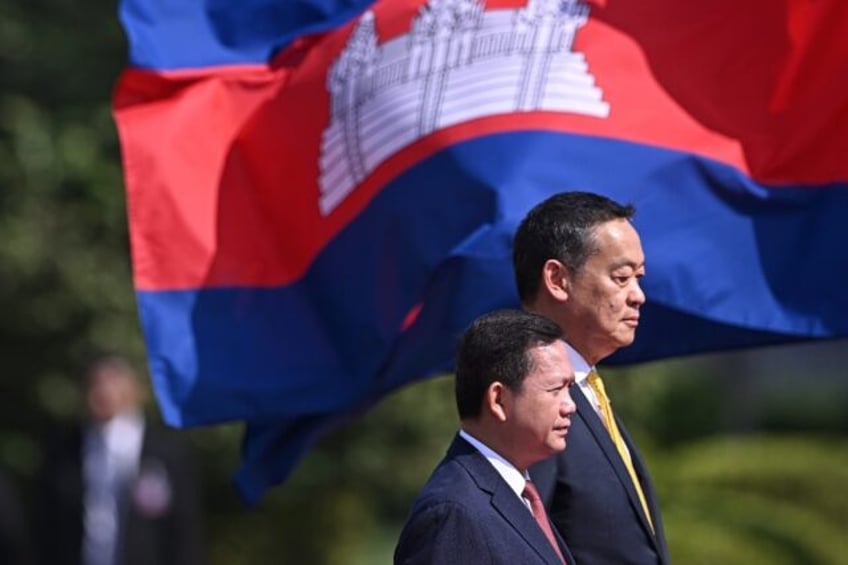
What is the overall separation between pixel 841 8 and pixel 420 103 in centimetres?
125

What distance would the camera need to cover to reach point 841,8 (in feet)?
20.5

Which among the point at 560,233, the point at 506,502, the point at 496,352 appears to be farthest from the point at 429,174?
the point at 506,502

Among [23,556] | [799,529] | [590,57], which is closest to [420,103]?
[590,57]

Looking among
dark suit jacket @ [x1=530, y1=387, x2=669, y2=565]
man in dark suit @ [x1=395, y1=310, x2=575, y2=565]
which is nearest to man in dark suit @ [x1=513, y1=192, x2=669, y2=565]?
dark suit jacket @ [x1=530, y1=387, x2=669, y2=565]

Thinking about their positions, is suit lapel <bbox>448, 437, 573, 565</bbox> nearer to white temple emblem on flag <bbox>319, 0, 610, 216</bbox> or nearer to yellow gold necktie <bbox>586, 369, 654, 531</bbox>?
yellow gold necktie <bbox>586, 369, 654, 531</bbox>

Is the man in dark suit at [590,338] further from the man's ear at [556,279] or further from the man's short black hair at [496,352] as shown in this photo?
the man's short black hair at [496,352]

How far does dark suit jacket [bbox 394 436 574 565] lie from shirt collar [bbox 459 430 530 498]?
1cm

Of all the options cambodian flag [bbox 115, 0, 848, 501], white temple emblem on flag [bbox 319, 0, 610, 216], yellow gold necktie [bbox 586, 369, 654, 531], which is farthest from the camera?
white temple emblem on flag [bbox 319, 0, 610, 216]

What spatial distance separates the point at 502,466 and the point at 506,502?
0.09m

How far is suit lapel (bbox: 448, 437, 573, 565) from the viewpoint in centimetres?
445

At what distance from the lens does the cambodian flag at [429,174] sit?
6195mm

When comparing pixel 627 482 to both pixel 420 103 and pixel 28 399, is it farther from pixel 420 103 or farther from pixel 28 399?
pixel 28 399

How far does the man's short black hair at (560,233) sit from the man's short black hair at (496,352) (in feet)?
1.46

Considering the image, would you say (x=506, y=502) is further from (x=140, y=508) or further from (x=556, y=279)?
(x=140, y=508)
